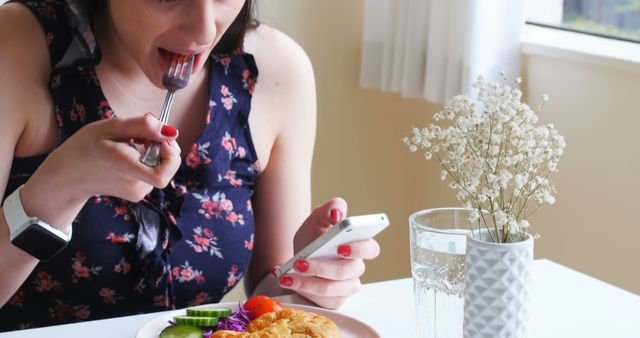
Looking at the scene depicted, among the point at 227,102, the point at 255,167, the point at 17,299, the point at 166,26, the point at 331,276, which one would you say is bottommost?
the point at 17,299

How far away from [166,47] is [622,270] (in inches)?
46.8

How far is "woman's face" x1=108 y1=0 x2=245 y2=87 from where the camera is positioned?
1.31 meters

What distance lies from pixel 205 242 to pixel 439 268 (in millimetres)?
515

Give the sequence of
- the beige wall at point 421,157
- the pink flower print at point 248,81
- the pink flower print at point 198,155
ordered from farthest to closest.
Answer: the beige wall at point 421,157
the pink flower print at point 248,81
the pink flower print at point 198,155

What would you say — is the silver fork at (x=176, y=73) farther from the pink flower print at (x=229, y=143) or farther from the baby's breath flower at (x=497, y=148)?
the baby's breath flower at (x=497, y=148)

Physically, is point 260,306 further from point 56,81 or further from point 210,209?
point 56,81

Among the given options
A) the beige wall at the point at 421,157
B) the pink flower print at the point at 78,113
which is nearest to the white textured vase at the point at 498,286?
the pink flower print at the point at 78,113

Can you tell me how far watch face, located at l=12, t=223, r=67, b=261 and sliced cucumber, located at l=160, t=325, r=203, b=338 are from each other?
20 cm

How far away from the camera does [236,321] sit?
118cm

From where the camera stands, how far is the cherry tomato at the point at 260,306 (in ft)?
3.99

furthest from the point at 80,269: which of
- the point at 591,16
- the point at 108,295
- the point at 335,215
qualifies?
the point at 591,16

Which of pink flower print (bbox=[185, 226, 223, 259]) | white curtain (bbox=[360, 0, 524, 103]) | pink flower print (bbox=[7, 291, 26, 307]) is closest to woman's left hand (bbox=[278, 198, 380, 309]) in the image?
pink flower print (bbox=[185, 226, 223, 259])

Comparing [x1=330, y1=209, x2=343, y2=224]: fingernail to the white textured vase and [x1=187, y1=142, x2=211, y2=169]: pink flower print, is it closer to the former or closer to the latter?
[x1=187, y1=142, x2=211, y2=169]: pink flower print

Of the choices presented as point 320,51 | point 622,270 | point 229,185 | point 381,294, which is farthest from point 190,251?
point 320,51
